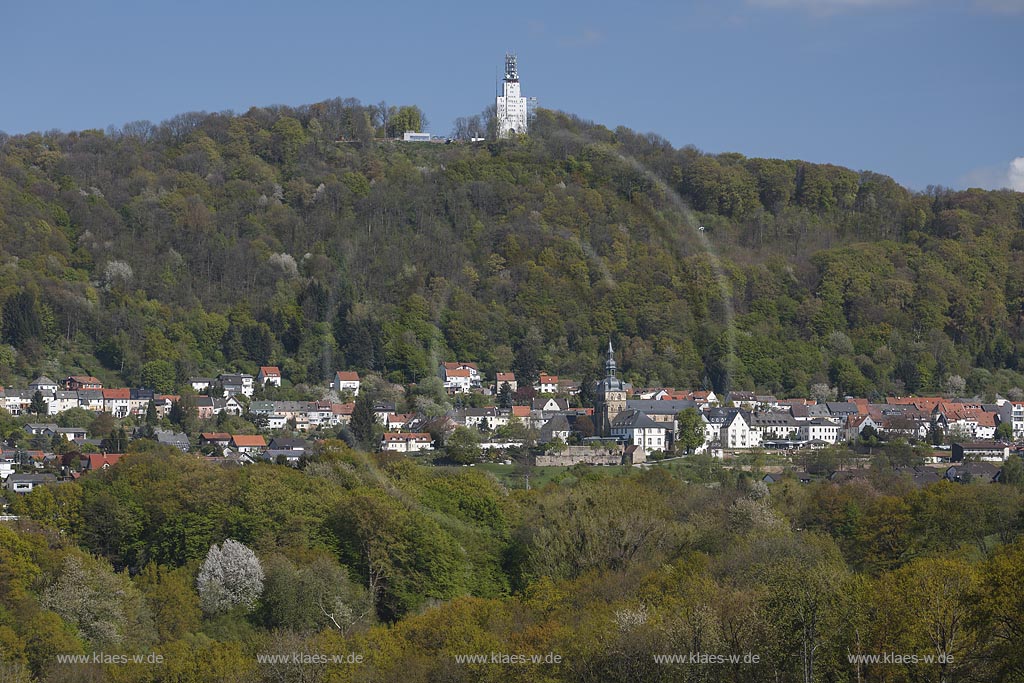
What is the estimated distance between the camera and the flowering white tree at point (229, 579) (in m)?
29.2

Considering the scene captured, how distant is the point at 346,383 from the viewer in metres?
63.9

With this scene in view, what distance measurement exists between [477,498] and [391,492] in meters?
1.87

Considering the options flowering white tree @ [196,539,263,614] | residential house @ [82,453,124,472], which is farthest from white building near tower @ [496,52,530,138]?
flowering white tree @ [196,539,263,614]

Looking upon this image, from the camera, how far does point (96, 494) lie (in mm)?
35406

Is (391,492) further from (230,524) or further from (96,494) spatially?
(96,494)

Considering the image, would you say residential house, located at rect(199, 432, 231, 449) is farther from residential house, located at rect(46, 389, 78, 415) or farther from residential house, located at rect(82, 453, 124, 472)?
residential house, located at rect(46, 389, 78, 415)

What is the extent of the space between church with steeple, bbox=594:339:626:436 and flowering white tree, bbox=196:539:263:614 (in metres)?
28.8

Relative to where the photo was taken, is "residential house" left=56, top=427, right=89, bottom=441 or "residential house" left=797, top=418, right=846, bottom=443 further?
"residential house" left=797, top=418, right=846, bottom=443

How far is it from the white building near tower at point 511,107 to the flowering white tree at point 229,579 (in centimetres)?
6246

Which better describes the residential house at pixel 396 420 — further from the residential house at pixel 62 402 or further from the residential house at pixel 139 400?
the residential house at pixel 62 402

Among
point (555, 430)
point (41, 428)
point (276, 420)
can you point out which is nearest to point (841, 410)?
point (555, 430)

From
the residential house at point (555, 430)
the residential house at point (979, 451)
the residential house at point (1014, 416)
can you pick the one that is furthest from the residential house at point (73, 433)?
the residential house at point (1014, 416)

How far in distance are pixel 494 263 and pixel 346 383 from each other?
11.7 metres

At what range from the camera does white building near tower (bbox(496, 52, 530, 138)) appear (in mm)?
91125
